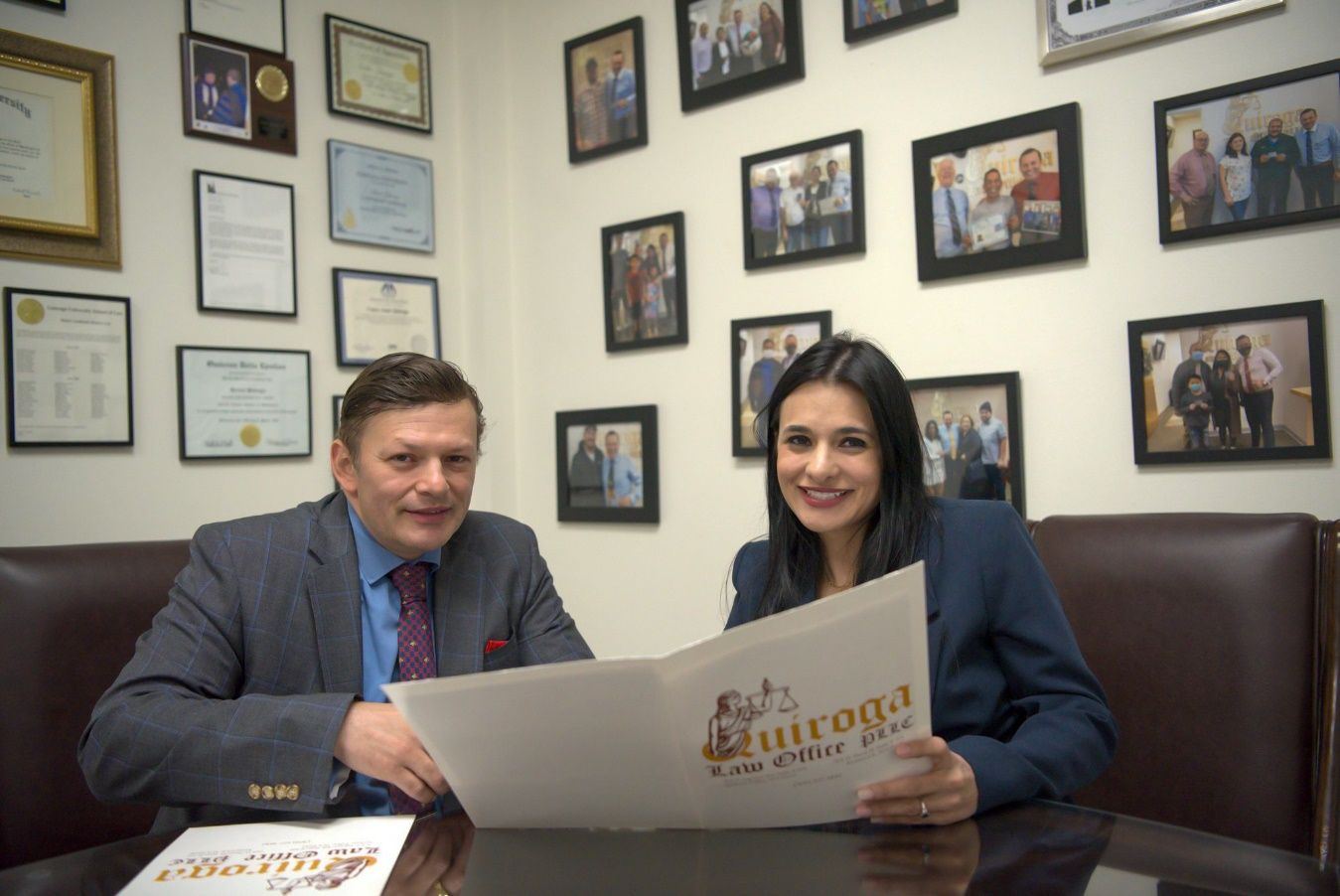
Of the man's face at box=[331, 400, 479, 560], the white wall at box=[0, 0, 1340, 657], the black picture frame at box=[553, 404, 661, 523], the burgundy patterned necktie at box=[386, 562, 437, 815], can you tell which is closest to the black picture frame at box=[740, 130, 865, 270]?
the white wall at box=[0, 0, 1340, 657]

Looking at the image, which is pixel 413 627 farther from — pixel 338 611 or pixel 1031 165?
pixel 1031 165

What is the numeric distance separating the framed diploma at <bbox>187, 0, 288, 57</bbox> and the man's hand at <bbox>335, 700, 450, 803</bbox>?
7.54ft

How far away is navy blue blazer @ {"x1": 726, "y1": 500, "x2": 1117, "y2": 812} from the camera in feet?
4.81

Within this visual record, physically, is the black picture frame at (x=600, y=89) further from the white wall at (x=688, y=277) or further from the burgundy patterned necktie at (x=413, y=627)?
the burgundy patterned necktie at (x=413, y=627)

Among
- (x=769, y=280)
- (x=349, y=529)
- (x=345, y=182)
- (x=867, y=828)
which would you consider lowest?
(x=867, y=828)

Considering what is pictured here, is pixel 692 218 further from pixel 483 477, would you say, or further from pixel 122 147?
pixel 122 147

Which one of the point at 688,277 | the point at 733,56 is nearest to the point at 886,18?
the point at 733,56

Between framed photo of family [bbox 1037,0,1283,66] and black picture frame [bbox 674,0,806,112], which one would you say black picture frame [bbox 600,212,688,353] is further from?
framed photo of family [bbox 1037,0,1283,66]

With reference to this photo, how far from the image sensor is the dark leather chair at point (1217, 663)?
1.72m

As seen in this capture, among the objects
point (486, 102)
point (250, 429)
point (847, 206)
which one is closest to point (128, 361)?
point (250, 429)

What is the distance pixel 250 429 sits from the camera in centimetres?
284

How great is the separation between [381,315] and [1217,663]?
2.52 m

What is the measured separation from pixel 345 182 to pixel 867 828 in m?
2.65

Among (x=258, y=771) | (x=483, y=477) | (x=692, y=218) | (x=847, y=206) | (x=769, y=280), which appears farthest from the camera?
(x=483, y=477)
